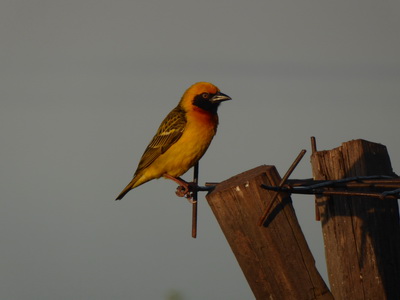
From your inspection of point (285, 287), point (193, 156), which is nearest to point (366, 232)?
point (285, 287)

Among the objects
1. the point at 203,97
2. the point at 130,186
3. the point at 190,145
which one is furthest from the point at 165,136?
the point at 130,186

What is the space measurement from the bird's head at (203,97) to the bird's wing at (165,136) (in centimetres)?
15

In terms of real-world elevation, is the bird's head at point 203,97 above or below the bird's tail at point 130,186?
above

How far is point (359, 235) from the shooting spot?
419 cm

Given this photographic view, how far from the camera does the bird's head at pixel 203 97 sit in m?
7.73

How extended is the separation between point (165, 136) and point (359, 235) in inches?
146

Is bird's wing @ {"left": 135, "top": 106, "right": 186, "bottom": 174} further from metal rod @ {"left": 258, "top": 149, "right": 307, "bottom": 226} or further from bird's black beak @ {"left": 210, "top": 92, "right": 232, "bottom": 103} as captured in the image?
metal rod @ {"left": 258, "top": 149, "right": 307, "bottom": 226}

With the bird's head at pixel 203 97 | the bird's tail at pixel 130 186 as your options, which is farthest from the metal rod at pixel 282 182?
the bird's tail at pixel 130 186

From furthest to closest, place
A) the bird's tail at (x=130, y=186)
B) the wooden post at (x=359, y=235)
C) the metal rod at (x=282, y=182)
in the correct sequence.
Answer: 1. the bird's tail at (x=130, y=186)
2. the wooden post at (x=359, y=235)
3. the metal rod at (x=282, y=182)

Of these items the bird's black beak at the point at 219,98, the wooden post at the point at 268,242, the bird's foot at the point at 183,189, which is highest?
the bird's black beak at the point at 219,98

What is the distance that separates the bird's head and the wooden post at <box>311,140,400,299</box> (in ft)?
10.9

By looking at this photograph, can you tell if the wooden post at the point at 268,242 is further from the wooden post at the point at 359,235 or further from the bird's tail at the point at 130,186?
the bird's tail at the point at 130,186

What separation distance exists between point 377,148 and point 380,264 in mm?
875

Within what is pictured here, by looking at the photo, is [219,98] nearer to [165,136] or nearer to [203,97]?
[203,97]
